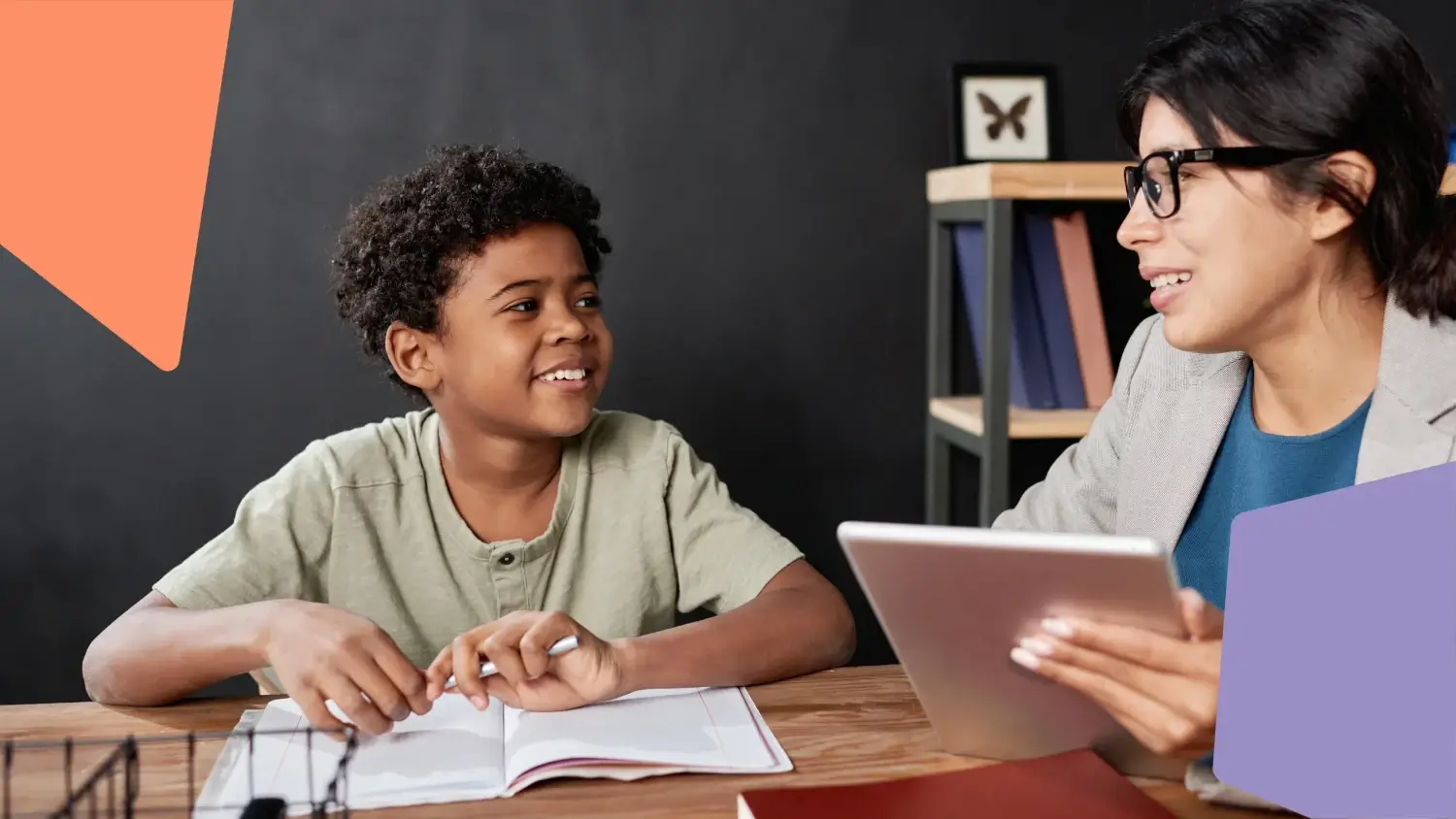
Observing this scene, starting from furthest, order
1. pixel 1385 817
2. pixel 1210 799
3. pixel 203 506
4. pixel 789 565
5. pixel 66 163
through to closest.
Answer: pixel 203 506
pixel 66 163
pixel 789 565
pixel 1210 799
pixel 1385 817

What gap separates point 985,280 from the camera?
1.98m

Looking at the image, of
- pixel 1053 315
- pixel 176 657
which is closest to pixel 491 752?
pixel 176 657

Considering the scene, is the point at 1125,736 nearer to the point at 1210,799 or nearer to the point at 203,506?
the point at 1210,799

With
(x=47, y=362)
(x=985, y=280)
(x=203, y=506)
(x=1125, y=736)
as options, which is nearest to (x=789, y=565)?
(x=1125, y=736)

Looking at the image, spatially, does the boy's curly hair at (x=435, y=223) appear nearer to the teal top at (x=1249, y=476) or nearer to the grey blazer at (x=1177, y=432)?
the grey blazer at (x=1177, y=432)

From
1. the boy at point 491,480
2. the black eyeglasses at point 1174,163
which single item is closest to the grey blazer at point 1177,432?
the black eyeglasses at point 1174,163

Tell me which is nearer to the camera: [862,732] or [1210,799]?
[1210,799]

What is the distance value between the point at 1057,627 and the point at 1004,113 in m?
1.52

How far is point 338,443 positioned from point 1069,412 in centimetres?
113

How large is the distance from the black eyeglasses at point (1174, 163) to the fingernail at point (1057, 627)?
1.55 feet

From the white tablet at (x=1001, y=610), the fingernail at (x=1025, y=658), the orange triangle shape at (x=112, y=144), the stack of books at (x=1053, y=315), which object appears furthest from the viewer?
the stack of books at (x=1053, y=315)

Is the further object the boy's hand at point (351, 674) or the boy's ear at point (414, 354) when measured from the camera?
the boy's ear at point (414, 354)

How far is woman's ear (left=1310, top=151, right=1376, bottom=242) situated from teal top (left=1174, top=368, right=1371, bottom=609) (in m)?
0.18

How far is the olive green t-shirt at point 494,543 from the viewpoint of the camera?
1468mm
